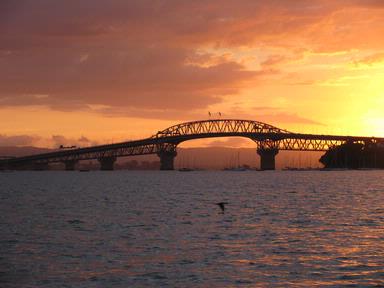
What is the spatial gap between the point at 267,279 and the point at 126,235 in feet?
56.5

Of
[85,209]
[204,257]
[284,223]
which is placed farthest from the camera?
[85,209]

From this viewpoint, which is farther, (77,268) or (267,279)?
(77,268)

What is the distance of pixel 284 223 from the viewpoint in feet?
175

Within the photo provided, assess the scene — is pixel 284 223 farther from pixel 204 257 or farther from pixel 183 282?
pixel 183 282

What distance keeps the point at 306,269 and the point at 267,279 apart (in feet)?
9.71

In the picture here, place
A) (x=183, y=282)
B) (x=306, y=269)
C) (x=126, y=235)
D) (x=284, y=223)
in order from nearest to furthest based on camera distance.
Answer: (x=183, y=282) < (x=306, y=269) < (x=126, y=235) < (x=284, y=223)

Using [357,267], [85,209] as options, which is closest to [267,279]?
[357,267]

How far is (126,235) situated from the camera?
45.5 meters

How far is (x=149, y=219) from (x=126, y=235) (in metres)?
12.9

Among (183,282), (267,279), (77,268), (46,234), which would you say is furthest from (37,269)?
(46,234)

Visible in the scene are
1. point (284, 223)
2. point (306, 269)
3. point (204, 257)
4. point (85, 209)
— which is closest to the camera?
point (306, 269)

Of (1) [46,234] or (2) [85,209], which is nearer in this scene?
(1) [46,234]

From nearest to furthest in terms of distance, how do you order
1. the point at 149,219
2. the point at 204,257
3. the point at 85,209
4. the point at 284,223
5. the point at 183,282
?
1. the point at 183,282
2. the point at 204,257
3. the point at 284,223
4. the point at 149,219
5. the point at 85,209

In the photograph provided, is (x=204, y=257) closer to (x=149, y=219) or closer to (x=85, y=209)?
(x=149, y=219)
